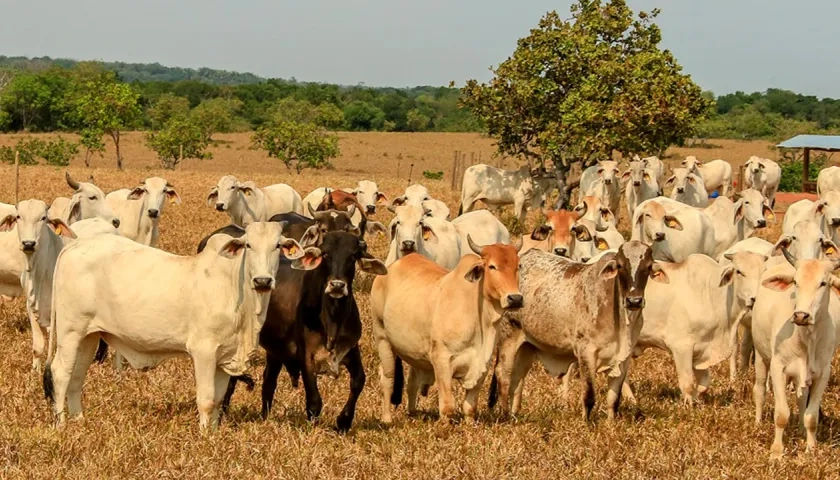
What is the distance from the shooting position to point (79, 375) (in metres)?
7.56

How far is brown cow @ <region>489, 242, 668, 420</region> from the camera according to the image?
801 centimetres

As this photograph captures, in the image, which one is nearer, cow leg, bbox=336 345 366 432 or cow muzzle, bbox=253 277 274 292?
cow muzzle, bbox=253 277 274 292

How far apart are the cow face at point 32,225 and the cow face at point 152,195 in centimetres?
364

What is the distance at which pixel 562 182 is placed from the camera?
2161 cm

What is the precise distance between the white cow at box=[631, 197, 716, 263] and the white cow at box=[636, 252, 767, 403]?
11.1 feet

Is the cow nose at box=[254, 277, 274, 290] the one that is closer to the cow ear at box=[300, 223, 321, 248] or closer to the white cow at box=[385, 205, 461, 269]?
the cow ear at box=[300, 223, 321, 248]

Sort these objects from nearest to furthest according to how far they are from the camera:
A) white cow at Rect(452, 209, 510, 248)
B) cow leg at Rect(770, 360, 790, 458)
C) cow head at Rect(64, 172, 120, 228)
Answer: cow leg at Rect(770, 360, 790, 458) → cow head at Rect(64, 172, 120, 228) → white cow at Rect(452, 209, 510, 248)

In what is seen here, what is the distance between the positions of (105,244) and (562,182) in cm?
1487

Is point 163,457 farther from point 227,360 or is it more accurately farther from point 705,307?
point 705,307

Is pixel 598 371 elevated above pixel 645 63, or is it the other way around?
pixel 645 63

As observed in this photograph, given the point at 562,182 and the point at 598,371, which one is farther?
the point at 562,182

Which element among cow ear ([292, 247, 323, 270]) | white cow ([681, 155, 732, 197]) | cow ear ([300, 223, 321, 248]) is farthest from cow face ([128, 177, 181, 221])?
white cow ([681, 155, 732, 197])

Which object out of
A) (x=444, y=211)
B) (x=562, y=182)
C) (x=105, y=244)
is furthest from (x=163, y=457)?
(x=562, y=182)

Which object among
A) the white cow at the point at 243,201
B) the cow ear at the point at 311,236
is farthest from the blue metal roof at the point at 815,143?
the cow ear at the point at 311,236
